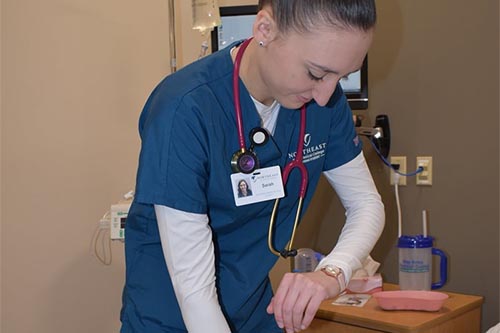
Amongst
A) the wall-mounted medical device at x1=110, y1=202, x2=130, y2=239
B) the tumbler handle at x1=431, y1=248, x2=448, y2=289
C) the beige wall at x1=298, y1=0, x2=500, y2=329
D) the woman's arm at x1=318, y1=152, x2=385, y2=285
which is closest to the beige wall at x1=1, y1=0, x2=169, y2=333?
the wall-mounted medical device at x1=110, y1=202, x2=130, y2=239

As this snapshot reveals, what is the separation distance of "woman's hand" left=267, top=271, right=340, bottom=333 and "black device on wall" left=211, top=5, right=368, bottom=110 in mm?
1566

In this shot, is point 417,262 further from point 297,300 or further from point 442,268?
point 297,300

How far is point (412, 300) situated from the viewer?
2109mm

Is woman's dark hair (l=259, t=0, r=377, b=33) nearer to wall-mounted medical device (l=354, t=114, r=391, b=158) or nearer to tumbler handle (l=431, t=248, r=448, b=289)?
tumbler handle (l=431, t=248, r=448, b=289)

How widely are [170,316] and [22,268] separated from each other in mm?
1330

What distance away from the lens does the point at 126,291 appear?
1346 millimetres

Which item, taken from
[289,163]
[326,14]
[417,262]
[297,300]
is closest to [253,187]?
[289,163]

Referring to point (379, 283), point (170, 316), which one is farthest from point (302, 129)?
point (379, 283)

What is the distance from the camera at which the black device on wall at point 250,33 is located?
8.58ft

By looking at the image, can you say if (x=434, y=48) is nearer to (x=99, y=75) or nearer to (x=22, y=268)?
(x=99, y=75)

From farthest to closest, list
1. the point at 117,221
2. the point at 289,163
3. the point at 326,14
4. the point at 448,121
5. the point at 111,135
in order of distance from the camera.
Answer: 1. the point at 111,135
2. the point at 448,121
3. the point at 117,221
4. the point at 289,163
5. the point at 326,14

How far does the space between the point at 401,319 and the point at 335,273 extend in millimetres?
919

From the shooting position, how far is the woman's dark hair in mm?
1091

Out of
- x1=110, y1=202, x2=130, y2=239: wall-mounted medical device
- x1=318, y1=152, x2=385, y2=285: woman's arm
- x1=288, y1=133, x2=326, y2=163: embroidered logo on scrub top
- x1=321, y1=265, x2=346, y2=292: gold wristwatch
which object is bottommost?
x1=110, y1=202, x2=130, y2=239: wall-mounted medical device
